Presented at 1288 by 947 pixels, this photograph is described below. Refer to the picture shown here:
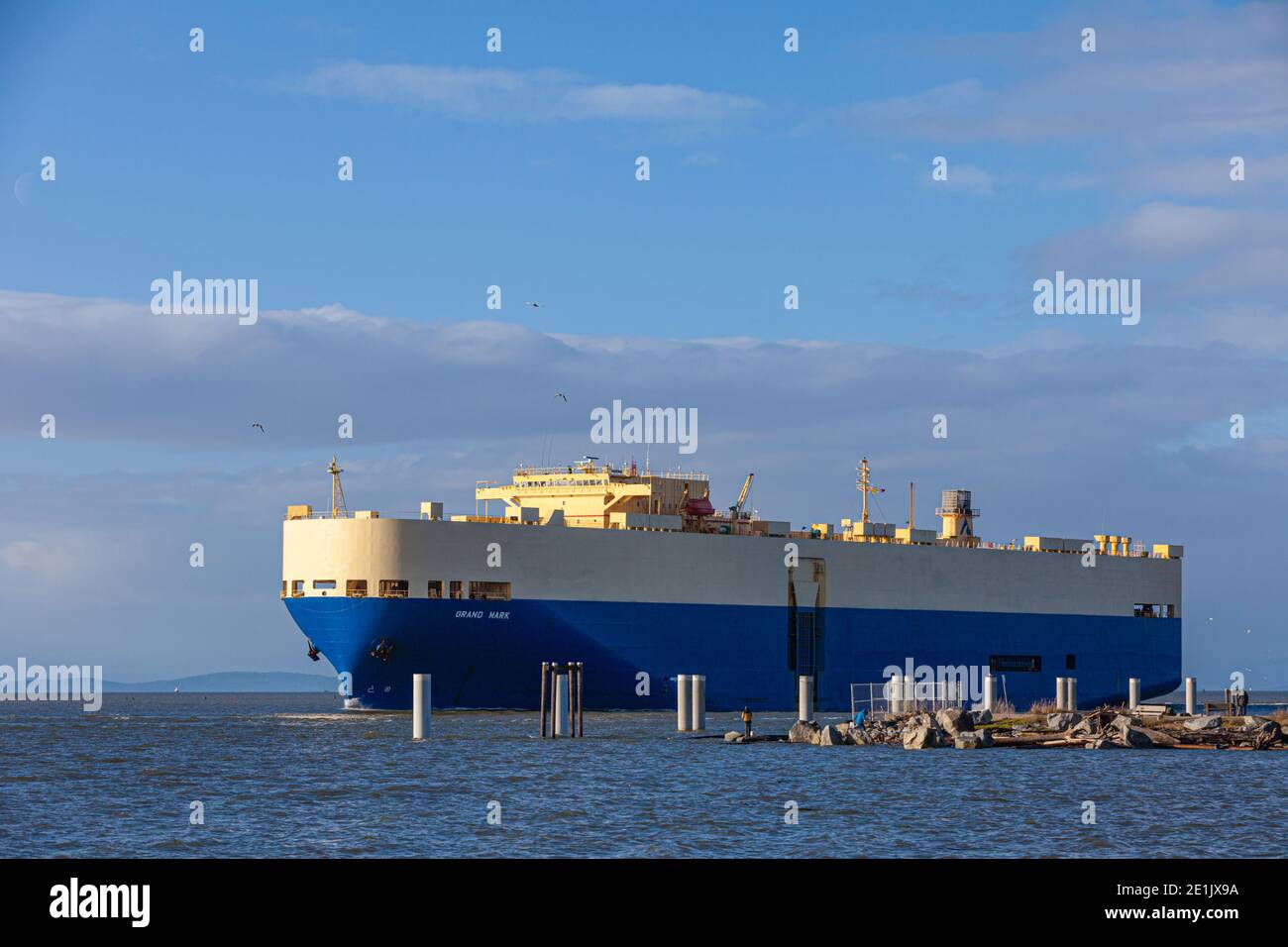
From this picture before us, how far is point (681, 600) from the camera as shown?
56750 mm

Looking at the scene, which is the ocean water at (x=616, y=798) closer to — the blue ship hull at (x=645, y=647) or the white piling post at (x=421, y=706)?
the white piling post at (x=421, y=706)

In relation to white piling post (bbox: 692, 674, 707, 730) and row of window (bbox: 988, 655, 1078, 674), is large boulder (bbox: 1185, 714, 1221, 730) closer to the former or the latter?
white piling post (bbox: 692, 674, 707, 730)

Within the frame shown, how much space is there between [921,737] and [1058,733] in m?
3.89

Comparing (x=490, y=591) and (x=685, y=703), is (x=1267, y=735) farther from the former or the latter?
(x=490, y=591)

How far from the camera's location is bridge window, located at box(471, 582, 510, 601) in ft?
173

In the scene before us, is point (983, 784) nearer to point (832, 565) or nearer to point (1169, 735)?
point (1169, 735)

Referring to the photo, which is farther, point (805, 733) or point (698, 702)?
point (698, 702)

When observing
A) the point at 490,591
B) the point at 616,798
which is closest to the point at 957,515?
the point at 490,591

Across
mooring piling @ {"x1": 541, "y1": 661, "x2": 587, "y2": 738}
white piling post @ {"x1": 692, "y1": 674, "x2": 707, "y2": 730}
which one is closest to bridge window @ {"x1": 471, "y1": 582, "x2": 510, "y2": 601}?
mooring piling @ {"x1": 541, "y1": 661, "x2": 587, "y2": 738}

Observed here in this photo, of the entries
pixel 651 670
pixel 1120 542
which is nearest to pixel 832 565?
pixel 651 670

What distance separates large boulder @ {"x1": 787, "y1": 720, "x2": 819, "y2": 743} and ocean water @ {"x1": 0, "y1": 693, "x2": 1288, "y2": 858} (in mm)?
1992

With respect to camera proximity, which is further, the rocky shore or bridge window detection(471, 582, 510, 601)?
bridge window detection(471, 582, 510, 601)
